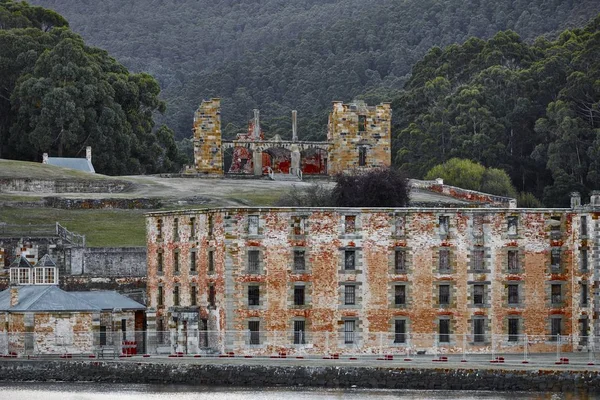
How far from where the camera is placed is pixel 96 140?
500 ft

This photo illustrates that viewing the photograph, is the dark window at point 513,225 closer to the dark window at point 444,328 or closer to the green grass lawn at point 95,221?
the dark window at point 444,328

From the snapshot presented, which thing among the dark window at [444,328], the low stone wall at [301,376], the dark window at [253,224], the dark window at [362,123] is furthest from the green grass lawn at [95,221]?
the dark window at [362,123]

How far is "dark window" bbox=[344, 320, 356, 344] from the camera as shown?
95.2 metres

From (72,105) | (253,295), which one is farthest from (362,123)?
(253,295)

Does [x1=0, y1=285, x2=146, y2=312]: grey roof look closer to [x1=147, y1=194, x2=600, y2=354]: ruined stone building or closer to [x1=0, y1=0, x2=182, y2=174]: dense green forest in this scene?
[x1=147, y1=194, x2=600, y2=354]: ruined stone building

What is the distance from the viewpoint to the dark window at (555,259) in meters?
97.5

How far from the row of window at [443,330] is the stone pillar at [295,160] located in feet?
180

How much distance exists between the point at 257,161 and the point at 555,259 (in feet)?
188

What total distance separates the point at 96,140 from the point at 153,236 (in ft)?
165

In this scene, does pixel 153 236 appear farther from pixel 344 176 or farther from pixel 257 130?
pixel 257 130

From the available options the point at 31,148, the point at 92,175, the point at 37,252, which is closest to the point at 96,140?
the point at 31,148

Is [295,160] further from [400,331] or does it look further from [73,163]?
[400,331]

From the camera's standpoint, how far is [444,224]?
96.8m

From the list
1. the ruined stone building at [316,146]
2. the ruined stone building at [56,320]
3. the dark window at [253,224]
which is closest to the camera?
the ruined stone building at [56,320]
